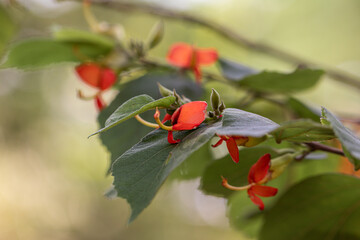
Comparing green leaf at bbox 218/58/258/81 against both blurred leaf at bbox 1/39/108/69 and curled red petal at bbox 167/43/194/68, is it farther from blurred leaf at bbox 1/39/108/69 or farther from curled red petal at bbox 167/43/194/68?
blurred leaf at bbox 1/39/108/69

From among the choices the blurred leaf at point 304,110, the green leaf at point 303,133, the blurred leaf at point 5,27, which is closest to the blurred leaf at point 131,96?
the blurred leaf at point 304,110

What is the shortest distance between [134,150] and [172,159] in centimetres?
5

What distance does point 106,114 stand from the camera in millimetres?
643

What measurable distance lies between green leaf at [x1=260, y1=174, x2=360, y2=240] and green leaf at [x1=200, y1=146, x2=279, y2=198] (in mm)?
72

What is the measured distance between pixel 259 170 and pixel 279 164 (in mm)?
31

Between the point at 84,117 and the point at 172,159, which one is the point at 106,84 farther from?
the point at 84,117

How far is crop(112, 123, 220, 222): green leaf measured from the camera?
0.33 m

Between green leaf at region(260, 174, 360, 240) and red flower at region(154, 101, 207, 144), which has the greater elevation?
red flower at region(154, 101, 207, 144)

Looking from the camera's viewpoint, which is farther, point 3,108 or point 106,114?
point 3,108

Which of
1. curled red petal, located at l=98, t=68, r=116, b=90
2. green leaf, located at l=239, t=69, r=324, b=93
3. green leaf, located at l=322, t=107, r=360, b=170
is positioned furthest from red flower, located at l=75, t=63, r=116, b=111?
green leaf, located at l=322, t=107, r=360, b=170

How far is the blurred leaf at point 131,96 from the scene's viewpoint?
0.61 m

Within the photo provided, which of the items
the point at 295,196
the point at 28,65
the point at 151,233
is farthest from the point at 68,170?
the point at 295,196

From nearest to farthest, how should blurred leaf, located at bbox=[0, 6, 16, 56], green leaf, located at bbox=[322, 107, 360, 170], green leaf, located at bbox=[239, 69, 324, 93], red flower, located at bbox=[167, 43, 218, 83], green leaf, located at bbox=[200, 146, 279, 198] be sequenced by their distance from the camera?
green leaf, located at bbox=[322, 107, 360, 170] < green leaf, located at bbox=[200, 146, 279, 198] < green leaf, located at bbox=[239, 69, 324, 93] < red flower, located at bbox=[167, 43, 218, 83] < blurred leaf, located at bbox=[0, 6, 16, 56]

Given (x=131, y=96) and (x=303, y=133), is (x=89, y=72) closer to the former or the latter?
(x=131, y=96)
